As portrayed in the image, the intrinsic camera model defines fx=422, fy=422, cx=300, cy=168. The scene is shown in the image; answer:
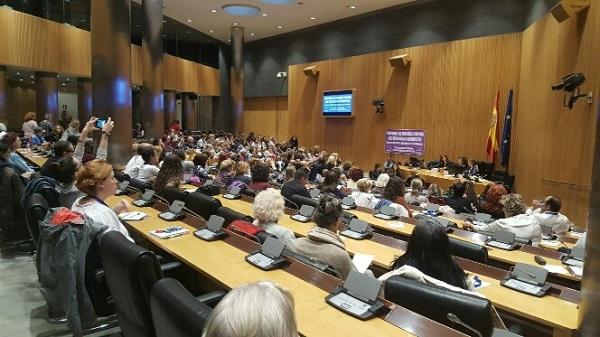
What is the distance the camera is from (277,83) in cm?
2003

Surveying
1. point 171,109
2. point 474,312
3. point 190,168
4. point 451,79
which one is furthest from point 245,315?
point 171,109

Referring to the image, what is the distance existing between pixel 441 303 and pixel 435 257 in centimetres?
45

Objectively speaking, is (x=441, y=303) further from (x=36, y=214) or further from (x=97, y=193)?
(x=36, y=214)

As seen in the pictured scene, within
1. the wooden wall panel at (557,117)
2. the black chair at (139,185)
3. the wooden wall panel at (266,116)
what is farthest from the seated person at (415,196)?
the wooden wall panel at (266,116)

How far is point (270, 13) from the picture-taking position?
16094 mm

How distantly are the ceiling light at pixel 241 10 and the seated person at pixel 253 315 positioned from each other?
50.7ft

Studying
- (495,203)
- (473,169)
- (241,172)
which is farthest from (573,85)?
(241,172)

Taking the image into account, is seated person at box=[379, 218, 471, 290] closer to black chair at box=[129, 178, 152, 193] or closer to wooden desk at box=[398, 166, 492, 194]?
black chair at box=[129, 178, 152, 193]

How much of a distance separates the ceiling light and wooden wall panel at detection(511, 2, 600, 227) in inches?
369

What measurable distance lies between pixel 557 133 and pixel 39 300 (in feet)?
26.4

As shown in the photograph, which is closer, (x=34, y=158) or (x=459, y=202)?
(x=459, y=202)

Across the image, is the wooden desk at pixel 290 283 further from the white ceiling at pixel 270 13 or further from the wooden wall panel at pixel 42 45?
the white ceiling at pixel 270 13

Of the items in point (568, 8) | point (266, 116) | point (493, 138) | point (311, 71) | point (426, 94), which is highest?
point (311, 71)

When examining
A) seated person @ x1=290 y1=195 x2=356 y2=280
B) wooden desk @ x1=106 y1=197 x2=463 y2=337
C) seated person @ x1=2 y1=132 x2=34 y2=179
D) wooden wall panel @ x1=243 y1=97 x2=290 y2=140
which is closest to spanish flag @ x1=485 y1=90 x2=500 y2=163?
seated person @ x1=290 y1=195 x2=356 y2=280
